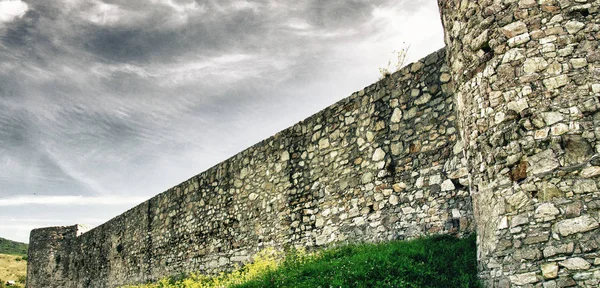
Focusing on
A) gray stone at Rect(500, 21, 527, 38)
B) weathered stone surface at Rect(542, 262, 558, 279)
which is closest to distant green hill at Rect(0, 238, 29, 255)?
Answer: gray stone at Rect(500, 21, 527, 38)

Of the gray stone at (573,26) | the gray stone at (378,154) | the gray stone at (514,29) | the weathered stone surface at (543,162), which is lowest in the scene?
the weathered stone surface at (543,162)

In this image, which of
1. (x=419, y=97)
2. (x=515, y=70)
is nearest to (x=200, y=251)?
(x=419, y=97)

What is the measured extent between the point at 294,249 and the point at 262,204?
149cm

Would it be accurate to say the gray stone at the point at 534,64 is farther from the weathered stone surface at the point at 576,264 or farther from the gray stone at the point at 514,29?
the weathered stone surface at the point at 576,264

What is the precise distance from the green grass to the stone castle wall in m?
0.57

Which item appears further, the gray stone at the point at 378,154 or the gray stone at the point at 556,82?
the gray stone at the point at 378,154

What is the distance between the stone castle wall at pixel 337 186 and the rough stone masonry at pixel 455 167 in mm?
23

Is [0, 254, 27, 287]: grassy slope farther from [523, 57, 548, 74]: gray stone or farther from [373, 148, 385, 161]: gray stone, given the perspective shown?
[523, 57, 548, 74]: gray stone

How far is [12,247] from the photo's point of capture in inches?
1661

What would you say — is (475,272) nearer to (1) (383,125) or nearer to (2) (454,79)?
(2) (454,79)

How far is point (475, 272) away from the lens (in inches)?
192

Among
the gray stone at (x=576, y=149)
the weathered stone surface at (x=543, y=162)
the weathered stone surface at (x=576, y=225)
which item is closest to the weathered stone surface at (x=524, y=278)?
the weathered stone surface at (x=576, y=225)

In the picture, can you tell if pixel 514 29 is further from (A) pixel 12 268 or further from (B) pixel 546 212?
(A) pixel 12 268

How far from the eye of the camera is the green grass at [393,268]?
498cm
